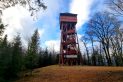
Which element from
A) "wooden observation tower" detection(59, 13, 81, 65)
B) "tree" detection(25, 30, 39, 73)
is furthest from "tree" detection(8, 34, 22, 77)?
"wooden observation tower" detection(59, 13, 81, 65)

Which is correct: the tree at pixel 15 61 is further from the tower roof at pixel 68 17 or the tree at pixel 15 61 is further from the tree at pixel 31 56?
the tower roof at pixel 68 17

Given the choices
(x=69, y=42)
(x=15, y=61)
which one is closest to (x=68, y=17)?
(x=69, y=42)

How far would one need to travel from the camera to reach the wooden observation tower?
56.7 m

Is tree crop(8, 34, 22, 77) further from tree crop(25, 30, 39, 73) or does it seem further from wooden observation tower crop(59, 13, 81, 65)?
wooden observation tower crop(59, 13, 81, 65)

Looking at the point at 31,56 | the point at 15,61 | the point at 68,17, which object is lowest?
the point at 15,61

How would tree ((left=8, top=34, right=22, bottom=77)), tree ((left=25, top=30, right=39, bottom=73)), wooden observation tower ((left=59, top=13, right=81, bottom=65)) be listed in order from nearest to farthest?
1. tree ((left=8, top=34, right=22, bottom=77))
2. tree ((left=25, top=30, right=39, bottom=73))
3. wooden observation tower ((left=59, top=13, right=81, bottom=65))

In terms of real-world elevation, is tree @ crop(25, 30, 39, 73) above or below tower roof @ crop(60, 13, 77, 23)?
below

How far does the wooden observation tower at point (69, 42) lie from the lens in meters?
56.7

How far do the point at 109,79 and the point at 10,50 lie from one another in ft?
72.5

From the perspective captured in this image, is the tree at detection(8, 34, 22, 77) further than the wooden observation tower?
No

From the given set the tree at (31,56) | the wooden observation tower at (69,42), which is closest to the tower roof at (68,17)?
the wooden observation tower at (69,42)

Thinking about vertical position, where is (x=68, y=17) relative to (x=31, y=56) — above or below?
above

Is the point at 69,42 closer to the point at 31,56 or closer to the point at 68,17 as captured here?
the point at 68,17

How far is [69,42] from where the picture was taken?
57188 mm
